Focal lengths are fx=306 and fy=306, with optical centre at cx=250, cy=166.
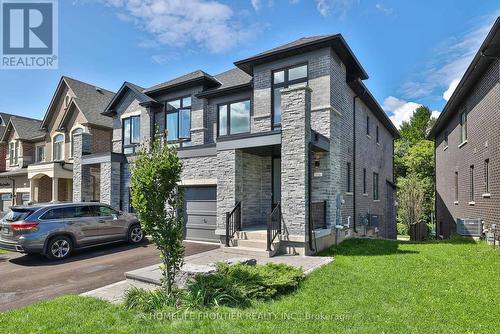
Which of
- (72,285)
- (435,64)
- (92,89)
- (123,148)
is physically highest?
(435,64)

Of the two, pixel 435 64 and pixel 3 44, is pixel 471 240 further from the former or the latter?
pixel 3 44

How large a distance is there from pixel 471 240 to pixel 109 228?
1362cm

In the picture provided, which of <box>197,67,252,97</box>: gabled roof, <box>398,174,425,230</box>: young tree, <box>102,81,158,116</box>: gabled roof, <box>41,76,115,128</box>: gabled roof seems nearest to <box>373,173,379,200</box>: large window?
<box>197,67,252,97</box>: gabled roof

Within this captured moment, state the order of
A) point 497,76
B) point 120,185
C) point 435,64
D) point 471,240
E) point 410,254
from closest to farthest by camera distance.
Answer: point 410,254 < point 497,76 < point 471,240 < point 120,185 < point 435,64

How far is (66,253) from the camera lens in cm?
969

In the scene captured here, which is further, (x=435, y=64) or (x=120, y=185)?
(x=435, y=64)

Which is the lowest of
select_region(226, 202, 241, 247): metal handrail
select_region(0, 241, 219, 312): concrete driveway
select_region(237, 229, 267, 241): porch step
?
select_region(0, 241, 219, 312): concrete driveway

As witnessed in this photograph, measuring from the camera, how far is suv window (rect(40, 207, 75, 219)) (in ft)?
31.4

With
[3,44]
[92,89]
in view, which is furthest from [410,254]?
[92,89]

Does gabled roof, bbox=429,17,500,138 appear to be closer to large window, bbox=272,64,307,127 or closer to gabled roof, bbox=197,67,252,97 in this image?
large window, bbox=272,64,307,127

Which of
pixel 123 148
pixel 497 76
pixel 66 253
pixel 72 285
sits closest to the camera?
pixel 72 285

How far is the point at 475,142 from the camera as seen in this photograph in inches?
518

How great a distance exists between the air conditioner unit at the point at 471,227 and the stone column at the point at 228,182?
30.4 feet

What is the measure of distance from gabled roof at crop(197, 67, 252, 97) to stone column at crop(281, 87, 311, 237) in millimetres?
3861
